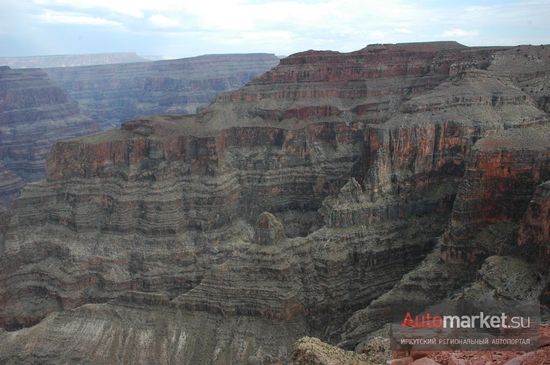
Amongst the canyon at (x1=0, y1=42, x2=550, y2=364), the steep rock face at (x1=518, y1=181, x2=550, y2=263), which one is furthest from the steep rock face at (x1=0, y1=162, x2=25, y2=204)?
the steep rock face at (x1=518, y1=181, x2=550, y2=263)

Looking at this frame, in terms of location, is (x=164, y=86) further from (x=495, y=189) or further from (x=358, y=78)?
(x=495, y=189)

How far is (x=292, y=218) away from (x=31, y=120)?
310 ft

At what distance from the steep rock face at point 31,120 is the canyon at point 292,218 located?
58830 mm

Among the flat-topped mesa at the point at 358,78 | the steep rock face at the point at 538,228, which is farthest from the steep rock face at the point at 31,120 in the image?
the steep rock face at the point at 538,228

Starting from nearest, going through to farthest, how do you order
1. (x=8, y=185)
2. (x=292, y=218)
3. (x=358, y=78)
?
(x=292, y=218) → (x=358, y=78) → (x=8, y=185)

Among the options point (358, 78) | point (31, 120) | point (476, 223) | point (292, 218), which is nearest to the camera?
point (476, 223)

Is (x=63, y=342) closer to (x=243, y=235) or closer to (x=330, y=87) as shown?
(x=243, y=235)

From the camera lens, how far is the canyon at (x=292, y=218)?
39.6 m

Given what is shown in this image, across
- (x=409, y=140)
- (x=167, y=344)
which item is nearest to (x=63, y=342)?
(x=167, y=344)

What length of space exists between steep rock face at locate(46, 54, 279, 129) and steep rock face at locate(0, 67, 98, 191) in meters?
15.1

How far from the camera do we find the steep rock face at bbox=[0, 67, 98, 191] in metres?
119

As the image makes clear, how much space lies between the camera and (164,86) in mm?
166625

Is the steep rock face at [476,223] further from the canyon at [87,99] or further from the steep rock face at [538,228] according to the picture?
the canyon at [87,99]

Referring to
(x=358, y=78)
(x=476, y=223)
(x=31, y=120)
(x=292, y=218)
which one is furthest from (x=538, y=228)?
(x=31, y=120)
